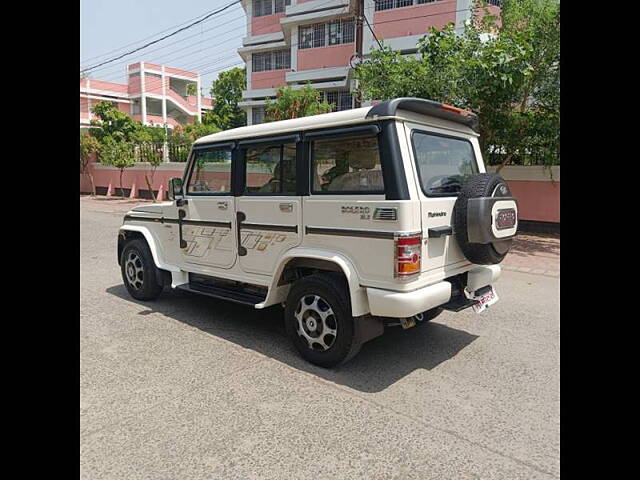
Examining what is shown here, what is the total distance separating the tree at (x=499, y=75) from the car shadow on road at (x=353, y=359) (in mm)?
5864

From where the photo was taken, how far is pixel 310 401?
11.2 ft

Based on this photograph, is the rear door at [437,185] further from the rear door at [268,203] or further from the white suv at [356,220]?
the rear door at [268,203]

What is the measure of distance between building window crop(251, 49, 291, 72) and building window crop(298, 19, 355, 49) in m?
2.49

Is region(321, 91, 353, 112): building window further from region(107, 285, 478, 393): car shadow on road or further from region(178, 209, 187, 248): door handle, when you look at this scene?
region(178, 209, 187, 248): door handle

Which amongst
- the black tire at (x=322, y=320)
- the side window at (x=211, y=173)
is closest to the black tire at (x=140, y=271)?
A: the side window at (x=211, y=173)

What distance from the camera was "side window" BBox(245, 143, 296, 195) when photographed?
14.1ft

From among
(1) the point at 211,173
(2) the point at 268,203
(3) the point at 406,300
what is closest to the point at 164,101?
(1) the point at 211,173

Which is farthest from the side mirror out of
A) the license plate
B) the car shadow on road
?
the license plate

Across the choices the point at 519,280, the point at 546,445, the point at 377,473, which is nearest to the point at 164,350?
the point at 377,473

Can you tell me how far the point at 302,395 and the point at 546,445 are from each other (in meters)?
1.68

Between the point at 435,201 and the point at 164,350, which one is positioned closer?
the point at 435,201

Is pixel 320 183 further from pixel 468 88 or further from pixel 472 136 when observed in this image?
pixel 468 88

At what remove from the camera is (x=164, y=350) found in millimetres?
4387

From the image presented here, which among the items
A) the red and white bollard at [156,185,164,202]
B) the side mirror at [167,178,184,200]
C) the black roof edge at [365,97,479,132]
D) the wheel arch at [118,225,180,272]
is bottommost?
the wheel arch at [118,225,180,272]
